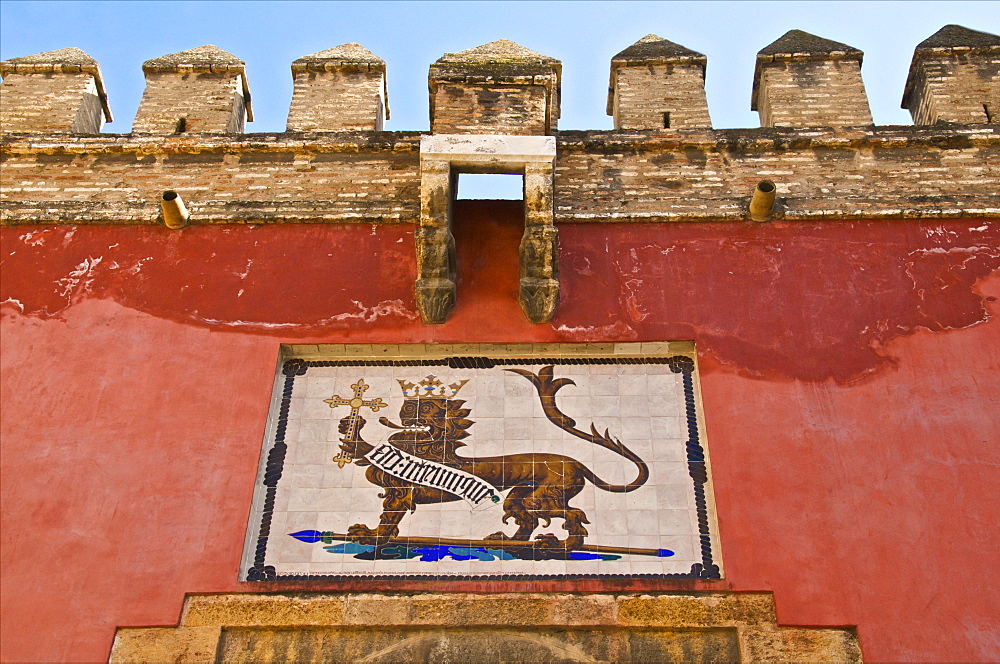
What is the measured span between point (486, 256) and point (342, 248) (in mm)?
834

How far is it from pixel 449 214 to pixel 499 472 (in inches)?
60.6

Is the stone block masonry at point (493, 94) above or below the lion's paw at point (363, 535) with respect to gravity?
above

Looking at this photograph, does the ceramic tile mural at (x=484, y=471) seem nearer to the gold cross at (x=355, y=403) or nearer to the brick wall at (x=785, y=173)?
the gold cross at (x=355, y=403)

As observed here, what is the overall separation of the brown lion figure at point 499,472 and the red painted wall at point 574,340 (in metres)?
0.31

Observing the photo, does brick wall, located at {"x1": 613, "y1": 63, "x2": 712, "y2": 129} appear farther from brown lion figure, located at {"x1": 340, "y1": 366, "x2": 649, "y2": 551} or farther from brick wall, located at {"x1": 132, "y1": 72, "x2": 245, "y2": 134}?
brick wall, located at {"x1": 132, "y1": 72, "x2": 245, "y2": 134}

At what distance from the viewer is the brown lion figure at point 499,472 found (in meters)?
5.35

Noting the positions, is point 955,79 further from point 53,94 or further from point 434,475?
point 53,94

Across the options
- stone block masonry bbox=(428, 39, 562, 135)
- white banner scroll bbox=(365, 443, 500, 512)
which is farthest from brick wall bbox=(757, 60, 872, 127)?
white banner scroll bbox=(365, 443, 500, 512)

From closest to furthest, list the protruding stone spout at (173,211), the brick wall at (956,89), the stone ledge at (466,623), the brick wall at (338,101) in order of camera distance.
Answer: the stone ledge at (466,623)
the protruding stone spout at (173,211)
the brick wall at (956,89)
the brick wall at (338,101)

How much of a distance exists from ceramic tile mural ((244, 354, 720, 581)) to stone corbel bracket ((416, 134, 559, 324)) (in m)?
0.32

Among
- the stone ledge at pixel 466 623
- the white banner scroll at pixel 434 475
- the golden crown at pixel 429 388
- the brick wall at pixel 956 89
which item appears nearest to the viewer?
the stone ledge at pixel 466 623

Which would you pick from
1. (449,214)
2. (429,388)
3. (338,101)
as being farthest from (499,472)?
(338,101)

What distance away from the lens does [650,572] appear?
517 cm

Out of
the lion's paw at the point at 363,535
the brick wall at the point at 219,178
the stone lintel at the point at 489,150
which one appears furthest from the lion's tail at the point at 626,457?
the brick wall at the point at 219,178
